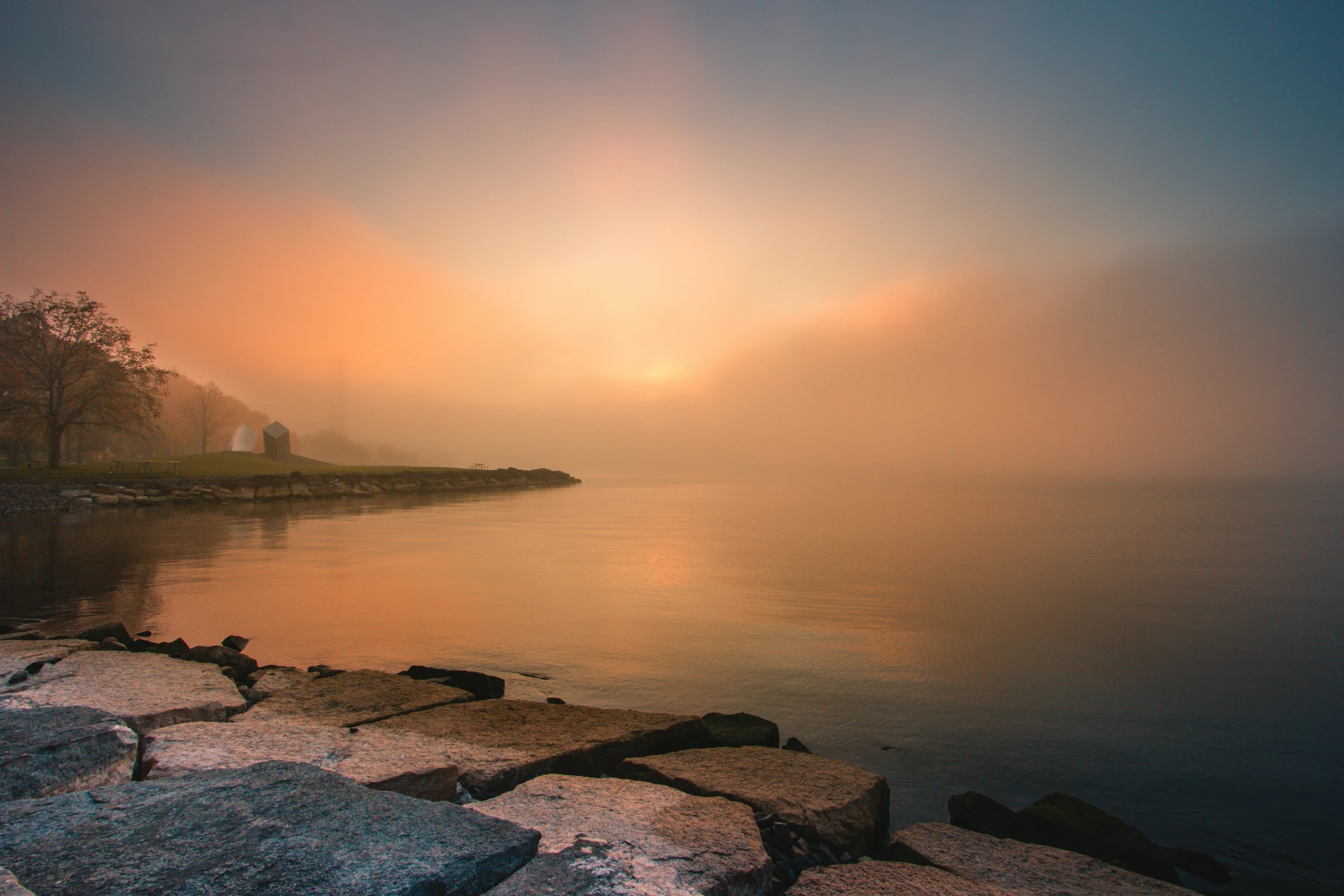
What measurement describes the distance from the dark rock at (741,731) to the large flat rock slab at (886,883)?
1886mm

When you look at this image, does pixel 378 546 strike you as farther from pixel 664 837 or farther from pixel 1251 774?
pixel 1251 774

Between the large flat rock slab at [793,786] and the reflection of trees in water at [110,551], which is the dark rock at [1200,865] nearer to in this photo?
the large flat rock slab at [793,786]

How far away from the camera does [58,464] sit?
131ft

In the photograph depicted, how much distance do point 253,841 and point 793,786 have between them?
3014 millimetres

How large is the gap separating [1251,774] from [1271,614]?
8.79 metres

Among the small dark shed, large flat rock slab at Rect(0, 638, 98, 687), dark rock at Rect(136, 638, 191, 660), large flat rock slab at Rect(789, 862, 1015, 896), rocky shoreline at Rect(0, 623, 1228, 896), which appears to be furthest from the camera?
the small dark shed

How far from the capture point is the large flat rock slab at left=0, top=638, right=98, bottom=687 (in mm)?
5617

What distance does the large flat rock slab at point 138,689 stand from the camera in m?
4.76

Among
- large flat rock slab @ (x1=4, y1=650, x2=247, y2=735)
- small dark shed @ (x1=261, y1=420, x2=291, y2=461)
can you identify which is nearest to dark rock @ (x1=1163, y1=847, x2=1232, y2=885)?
large flat rock slab @ (x1=4, y1=650, x2=247, y2=735)

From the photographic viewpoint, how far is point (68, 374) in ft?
129

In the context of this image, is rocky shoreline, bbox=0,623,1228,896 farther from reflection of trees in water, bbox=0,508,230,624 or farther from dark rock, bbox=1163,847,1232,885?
reflection of trees in water, bbox=0,508,230,624

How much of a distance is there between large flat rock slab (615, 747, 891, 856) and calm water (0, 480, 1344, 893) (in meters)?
0.67

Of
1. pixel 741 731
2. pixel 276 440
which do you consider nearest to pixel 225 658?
pixel 741 731

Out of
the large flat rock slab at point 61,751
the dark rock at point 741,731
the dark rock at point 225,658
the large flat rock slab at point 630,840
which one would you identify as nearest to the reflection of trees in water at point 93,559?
the dark rock at point 225,658
